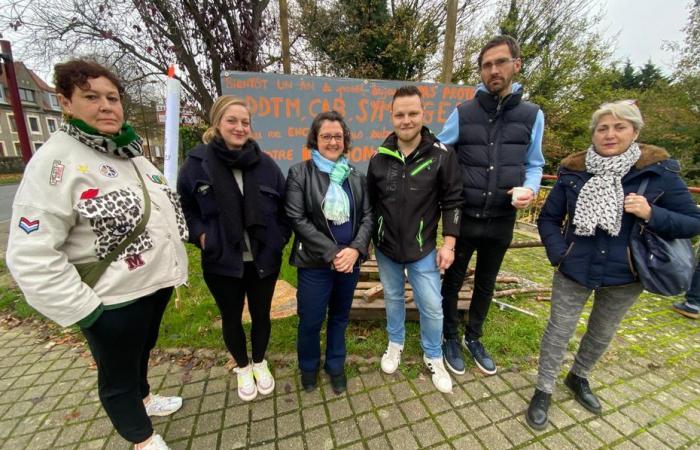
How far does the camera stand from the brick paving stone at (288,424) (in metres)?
2.06

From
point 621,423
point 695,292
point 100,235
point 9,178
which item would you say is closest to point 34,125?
point 9,178

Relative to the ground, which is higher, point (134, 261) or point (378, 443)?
point (134, 261)

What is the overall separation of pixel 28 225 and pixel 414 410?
8.04ft

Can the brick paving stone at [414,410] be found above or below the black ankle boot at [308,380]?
below

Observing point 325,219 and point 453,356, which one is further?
point 453,356

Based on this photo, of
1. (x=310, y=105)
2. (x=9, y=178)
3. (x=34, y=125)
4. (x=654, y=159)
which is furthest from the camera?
(x=34, y=125)

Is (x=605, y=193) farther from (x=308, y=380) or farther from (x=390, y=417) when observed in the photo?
(x=308, y=380)

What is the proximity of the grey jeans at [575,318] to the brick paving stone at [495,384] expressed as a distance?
0.31 metres

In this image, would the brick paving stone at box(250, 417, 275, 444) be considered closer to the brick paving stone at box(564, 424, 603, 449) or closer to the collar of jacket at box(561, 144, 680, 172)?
the brick paving stone at box(564, 424, 603, 449)

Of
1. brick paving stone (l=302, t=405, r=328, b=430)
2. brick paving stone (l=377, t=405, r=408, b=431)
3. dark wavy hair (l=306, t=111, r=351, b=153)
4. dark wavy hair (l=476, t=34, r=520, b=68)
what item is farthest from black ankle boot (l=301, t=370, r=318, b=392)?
dark wavy hair (l=476, t=34, r=520, b=68)

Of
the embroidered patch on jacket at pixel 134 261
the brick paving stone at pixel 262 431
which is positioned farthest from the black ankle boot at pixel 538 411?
the embroidered patch on jacket at pixel 134 261

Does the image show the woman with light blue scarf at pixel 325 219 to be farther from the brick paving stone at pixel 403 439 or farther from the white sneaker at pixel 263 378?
the brick paving stone at pixel 403 439

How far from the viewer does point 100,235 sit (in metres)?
1.46

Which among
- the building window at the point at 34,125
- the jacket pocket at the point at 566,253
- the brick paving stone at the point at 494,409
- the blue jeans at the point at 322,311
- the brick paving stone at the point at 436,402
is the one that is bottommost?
the brick paving stone at the point at 436,402
